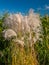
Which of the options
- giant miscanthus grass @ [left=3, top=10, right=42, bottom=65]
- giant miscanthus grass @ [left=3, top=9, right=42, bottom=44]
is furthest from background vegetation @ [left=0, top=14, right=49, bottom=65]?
giant miscanthus grass @ [left=3, top=9, right=42, bottom=44]

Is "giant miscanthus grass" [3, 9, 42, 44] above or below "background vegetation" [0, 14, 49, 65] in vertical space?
above

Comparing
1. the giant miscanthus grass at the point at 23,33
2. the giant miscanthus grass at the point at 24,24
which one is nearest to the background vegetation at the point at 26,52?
the giant miscanthus grass at the point at 23,33

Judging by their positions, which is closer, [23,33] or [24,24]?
[24,24]

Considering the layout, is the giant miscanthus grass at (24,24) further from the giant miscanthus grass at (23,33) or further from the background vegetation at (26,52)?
the background vegetation at (26,52)

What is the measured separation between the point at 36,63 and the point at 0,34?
133 centimetres

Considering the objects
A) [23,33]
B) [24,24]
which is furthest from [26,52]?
[24,24]

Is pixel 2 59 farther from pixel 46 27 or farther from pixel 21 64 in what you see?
pixel 46 27

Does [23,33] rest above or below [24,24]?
below

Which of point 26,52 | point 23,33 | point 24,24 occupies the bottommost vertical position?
point 26,52

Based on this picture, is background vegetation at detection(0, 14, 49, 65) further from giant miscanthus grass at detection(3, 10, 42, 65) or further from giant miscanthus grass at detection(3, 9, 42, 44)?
giant miscanthus grass at detection(3, 9, 42, 44)

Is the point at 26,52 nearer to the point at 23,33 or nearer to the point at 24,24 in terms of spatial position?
the point at 23,33

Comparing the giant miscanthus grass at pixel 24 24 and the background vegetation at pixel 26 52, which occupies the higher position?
the giant miscanthus grass at pixel 24 24

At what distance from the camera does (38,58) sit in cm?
1139

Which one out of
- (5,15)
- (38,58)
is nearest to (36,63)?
(38,58)
